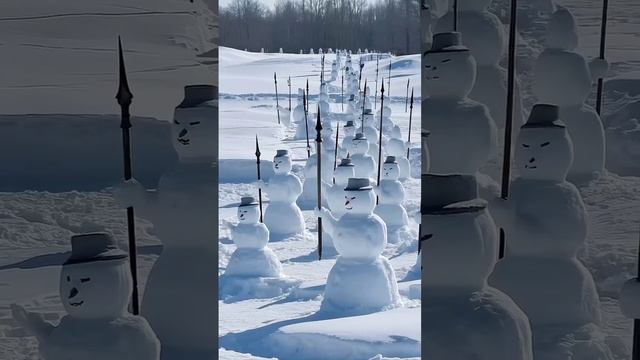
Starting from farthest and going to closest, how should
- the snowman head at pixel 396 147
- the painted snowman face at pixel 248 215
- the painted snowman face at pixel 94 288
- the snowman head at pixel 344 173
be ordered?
the snowman head at pixel 396 147
the snowman head at pixel 344 173
the painted snowman face at pixel 248 215
the painted snowman face at pixel 94 288

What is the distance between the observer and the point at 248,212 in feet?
12.0

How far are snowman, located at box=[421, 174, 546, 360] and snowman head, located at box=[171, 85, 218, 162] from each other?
489 millimetres

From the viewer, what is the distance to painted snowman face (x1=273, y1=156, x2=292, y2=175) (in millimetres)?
4788

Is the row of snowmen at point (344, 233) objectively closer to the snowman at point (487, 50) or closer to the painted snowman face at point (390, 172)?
the painted snowman face at point (390, 172)

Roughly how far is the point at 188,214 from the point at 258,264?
7.29 feet

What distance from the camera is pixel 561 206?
1592mm

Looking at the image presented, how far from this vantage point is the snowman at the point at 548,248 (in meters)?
1.58

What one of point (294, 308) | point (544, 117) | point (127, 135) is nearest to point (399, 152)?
point (294, 308)

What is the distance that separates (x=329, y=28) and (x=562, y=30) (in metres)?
13.6

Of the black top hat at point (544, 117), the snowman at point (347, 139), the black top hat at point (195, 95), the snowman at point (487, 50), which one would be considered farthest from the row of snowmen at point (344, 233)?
the black top hat at point (195, 95)

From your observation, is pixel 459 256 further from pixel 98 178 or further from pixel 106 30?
pixel 106 30

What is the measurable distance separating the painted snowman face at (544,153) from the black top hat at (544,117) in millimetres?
13

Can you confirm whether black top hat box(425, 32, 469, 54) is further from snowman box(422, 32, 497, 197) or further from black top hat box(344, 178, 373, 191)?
black top hat box(344, 178, 373, 191)

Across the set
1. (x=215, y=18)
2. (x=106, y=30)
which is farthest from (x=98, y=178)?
(x=215, y=18)
